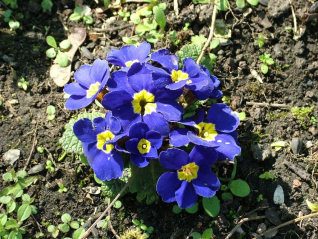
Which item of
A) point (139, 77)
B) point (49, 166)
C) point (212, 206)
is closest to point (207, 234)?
point (212, 206)

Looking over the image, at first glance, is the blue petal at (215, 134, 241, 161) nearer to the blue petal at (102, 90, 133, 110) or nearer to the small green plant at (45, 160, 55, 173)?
the blue petal at (102, 90, 133, 110)

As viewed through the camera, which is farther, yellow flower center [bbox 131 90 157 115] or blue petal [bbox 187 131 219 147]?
yellow flower center [bbox 131 90 157 115]

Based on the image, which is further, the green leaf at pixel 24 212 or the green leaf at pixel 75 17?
the green leaf at pixel 75 17

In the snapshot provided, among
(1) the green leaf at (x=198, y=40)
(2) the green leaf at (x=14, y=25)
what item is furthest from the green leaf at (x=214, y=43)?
(2) the green leaf at (x=14, y=25)

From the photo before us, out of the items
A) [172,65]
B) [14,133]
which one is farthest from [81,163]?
[172,65]

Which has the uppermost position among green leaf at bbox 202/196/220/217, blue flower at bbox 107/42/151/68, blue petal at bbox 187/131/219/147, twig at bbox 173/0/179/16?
blue flower at bbox 107/42/151/68

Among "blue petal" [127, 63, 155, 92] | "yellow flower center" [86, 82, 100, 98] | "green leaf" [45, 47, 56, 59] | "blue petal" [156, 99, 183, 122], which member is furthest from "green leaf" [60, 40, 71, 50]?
"blue petal" [156, 99, 183, 122]

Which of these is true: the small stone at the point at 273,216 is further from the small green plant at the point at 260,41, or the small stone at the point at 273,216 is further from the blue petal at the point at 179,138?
the small green plant at the point at 260,41
